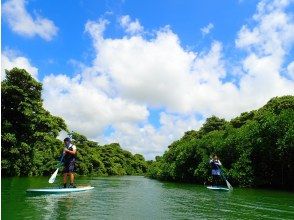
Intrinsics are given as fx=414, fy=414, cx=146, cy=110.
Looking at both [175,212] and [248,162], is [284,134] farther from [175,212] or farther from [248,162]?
[175,212]

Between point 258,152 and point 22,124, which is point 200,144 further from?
point 22,124

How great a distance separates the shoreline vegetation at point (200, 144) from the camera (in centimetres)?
3081

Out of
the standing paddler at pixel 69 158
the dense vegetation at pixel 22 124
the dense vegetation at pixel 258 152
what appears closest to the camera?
the standing paddler at pixel 69 158

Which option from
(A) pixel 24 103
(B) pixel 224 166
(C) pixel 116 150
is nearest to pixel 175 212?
(B) pixel 224 166

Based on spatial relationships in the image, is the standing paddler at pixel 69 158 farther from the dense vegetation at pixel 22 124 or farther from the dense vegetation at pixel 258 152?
the dense vegetation at pixel 22 124

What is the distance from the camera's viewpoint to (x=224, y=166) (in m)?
36.7

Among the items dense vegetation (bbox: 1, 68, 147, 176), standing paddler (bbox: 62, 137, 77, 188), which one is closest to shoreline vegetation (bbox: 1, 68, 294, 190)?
dense vegetation (bbox: 1, 68, 147, 176)

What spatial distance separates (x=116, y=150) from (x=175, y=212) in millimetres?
115367

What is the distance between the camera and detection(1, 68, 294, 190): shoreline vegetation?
30.8 m

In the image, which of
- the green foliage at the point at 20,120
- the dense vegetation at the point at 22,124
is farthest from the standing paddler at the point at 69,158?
the green foliage at the point at 20,120

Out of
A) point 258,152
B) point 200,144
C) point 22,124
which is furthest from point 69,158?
point 22,124

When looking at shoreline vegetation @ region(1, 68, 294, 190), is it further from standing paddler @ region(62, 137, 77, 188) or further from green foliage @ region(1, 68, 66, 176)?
standing paddler @ region(62, 137, 77, 188)

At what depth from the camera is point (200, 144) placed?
138 ft

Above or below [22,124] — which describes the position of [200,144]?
below
